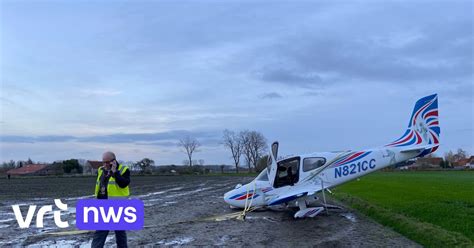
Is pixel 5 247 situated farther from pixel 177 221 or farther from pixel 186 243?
pixel 177 221

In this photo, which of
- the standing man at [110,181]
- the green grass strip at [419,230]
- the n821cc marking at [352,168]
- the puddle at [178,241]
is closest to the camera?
the standing man at [110,181]

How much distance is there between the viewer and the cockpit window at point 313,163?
16.9 m

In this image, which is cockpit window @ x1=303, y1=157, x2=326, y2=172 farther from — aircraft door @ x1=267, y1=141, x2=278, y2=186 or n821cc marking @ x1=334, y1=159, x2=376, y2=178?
aircraft door @ x1=267, y1=141, x2=278, y2=186

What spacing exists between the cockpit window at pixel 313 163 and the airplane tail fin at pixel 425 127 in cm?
337

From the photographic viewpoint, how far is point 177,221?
50.2ft

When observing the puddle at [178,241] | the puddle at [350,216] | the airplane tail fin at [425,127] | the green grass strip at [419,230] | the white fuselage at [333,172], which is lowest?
the puddle at [350,216]

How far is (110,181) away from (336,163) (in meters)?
10.8

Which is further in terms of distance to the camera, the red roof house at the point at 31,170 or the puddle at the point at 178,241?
the red roof house at the point at 31,170

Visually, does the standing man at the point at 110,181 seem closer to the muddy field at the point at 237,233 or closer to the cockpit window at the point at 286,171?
the muddy field at the point at 237,233

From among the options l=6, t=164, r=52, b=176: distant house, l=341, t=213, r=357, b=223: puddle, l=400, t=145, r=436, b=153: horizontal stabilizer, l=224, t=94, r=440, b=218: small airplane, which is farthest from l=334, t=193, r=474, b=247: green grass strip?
l=6, t=164, r=52, b=176: distant house

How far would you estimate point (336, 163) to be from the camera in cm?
1695

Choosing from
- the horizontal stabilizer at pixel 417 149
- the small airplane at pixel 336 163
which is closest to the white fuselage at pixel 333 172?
the small airplane at pixel 336 163

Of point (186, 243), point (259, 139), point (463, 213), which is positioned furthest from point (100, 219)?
point (259, 139)

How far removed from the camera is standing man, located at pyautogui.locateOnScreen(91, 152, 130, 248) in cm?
808
